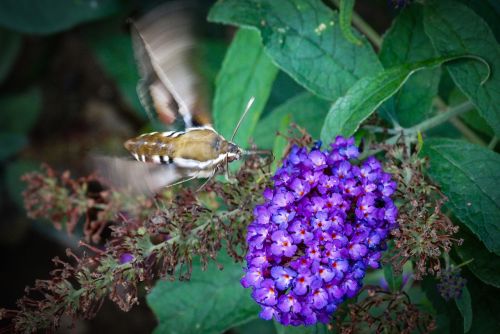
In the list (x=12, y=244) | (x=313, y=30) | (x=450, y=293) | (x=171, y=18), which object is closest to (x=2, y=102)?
(x=12, y=244)

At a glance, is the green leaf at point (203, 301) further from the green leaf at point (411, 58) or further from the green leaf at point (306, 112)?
the green leaf at point (411, 58)

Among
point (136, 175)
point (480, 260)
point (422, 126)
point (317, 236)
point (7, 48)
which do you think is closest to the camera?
point (317, 236)

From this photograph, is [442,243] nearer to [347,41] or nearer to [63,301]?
[347,41]

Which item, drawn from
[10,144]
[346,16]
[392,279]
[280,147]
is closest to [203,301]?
[280,147]

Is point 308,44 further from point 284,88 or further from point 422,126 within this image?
point 284,88

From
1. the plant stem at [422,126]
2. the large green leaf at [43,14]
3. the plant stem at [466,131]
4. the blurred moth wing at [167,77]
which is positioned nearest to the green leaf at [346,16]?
the plant stem at [422,126]

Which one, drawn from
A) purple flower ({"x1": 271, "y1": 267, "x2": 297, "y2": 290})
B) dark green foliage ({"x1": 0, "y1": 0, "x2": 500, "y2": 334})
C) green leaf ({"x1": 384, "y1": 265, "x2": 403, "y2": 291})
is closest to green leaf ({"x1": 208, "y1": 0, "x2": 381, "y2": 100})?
dark green foliage ({"x1": 0, "y1": 0, "x2": 500, "y2": 334})

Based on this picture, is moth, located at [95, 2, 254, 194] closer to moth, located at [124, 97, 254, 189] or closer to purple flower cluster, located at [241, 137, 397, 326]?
moth, located at [124, 97, 254, 189]
